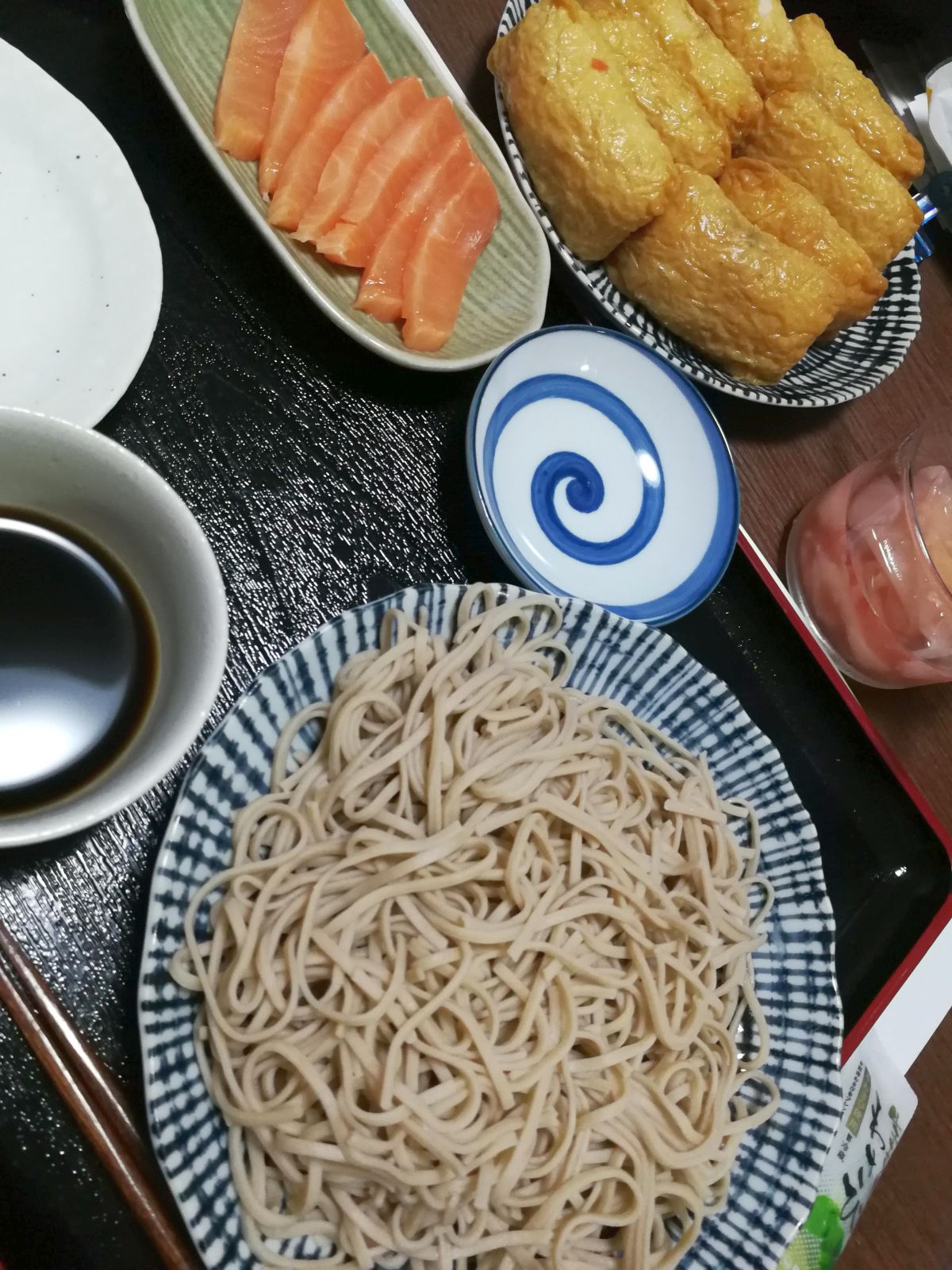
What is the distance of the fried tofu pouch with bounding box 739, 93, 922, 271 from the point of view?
1.64 meters

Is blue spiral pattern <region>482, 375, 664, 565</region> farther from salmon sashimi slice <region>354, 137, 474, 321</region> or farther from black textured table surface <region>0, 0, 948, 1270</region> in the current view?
salmon sashimi slice <region>354, 137, 474, 321</region>

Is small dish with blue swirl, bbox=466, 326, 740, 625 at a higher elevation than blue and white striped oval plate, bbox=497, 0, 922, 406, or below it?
below

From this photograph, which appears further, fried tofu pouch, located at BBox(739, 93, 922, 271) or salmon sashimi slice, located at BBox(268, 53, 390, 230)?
fried tofu pouch, located at BBox(739, 93, 922, 271)

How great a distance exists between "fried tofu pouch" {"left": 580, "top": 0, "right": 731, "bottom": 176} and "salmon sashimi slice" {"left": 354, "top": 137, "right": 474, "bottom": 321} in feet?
1.10

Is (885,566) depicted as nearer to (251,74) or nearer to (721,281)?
(721,281)

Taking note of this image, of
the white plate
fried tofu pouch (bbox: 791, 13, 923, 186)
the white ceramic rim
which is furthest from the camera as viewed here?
fried tofu pouch (bbox: 791, 13, 923, 186)

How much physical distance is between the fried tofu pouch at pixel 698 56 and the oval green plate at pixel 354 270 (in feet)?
1.25

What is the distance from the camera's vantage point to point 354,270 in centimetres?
132

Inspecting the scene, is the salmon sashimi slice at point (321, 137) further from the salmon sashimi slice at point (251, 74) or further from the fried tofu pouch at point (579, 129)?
the fried tofu pouch at point (579, 129)

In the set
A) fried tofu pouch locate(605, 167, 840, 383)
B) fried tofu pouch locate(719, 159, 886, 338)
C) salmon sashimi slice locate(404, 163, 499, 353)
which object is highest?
fried tofu pouch locate(719, 159, 886, 338)

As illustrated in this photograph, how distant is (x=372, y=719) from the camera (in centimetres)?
116

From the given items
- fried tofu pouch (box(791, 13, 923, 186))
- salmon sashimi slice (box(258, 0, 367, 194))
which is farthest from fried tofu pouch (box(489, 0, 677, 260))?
fried tofu pouch (box(791, 13, 923, 186))

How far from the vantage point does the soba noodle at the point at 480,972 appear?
3.15 feet

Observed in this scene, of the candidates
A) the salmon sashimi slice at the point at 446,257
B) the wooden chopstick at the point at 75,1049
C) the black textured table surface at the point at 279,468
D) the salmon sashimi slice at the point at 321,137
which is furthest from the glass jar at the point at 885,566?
the wooden chopstick at the point at 75,1049
